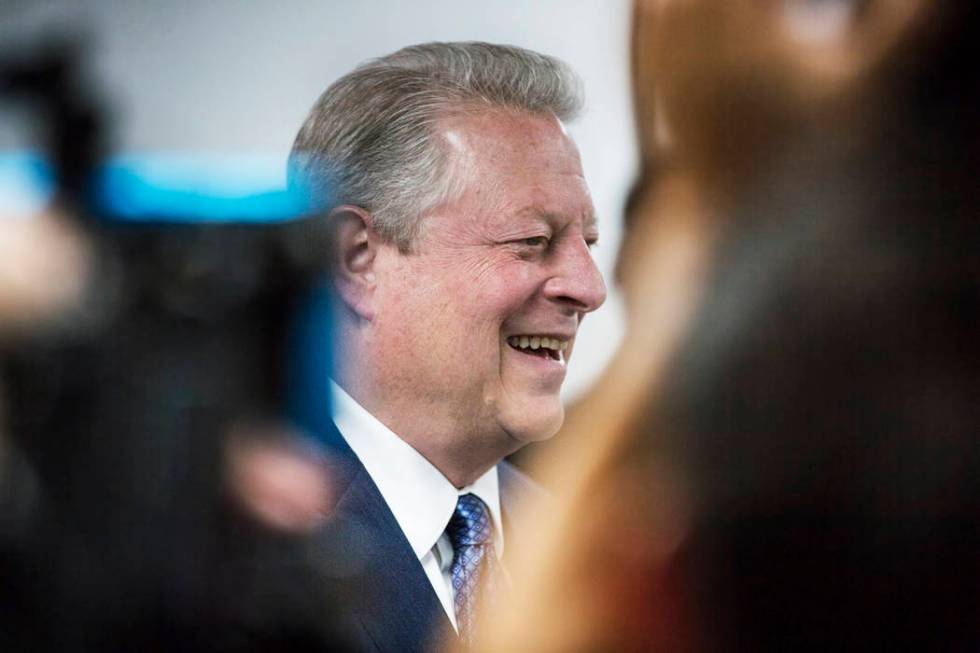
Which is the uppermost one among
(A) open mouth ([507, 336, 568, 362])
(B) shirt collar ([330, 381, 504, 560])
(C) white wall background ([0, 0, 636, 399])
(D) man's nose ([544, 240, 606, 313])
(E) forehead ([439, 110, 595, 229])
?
(C) white wall background ([0, 0, 636, 399])

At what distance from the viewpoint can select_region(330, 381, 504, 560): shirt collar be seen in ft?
2.51

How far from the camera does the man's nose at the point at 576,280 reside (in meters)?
0.78

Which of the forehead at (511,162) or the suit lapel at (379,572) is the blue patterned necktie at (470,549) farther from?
the forehead at (511,162)

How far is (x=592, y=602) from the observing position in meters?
0.82

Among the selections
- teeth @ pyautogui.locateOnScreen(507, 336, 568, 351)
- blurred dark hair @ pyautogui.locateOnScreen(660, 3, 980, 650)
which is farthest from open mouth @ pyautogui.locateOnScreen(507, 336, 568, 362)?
blurred dark hair @ pyautogui.locateOnScreen(660, 3, 980, 650)

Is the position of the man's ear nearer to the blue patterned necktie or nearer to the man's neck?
the man's neck

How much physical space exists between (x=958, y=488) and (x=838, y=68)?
37cm

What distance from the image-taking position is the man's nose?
783 millimetres

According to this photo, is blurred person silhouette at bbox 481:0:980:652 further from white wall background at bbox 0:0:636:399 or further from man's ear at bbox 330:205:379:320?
man's ear at bbox 330:205:379:320

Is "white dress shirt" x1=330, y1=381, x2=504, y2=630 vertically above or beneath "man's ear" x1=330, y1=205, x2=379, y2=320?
beneath

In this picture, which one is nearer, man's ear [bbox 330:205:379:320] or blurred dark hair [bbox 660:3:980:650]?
man's ear [bbox 330:205:379:320]

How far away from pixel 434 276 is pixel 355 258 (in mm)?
58

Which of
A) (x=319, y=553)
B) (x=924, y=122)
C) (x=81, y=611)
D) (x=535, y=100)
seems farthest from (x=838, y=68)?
(x=81, y=611)

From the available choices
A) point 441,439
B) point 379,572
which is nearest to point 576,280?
point 441,439
